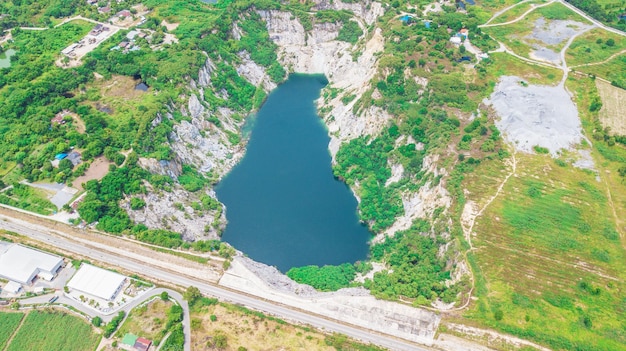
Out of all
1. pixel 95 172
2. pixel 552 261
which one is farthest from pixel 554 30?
pixel 95 172

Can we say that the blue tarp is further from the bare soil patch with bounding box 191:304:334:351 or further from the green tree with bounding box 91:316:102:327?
the green tree with bounding box 91:316:102:327

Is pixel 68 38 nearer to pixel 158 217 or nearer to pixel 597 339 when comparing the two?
pixel 158 217

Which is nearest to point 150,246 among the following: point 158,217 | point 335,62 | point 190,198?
point 158,217

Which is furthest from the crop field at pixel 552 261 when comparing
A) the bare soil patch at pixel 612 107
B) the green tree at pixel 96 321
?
the green tree at pixel 96 321

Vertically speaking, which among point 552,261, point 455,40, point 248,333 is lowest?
point 248,333

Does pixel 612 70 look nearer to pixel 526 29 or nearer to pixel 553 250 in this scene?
pixel 526 29

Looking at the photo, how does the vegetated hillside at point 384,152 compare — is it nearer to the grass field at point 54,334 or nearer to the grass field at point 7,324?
the grass field at point 54,334

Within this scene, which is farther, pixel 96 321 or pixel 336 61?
pixel 336 61
